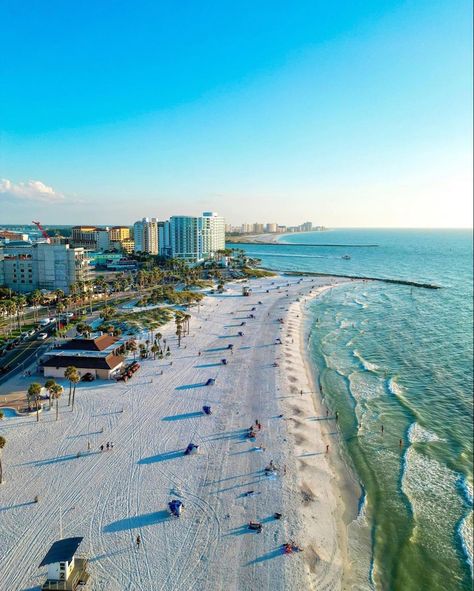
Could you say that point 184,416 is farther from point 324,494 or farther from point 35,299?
point 35,299

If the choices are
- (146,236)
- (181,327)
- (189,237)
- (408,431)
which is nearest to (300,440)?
(408,431)

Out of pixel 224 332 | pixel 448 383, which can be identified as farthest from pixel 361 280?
pixel 448 383

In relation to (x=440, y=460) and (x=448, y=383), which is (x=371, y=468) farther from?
(x=448, y=383)

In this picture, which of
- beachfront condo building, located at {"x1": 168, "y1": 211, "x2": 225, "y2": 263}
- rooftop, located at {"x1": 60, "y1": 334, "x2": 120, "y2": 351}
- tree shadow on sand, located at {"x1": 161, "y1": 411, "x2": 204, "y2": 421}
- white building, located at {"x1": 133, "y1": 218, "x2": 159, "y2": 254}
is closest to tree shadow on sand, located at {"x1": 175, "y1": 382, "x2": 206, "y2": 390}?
tree shadow on sand, located at {"x1": 161, "y1": 411, "x2": 204, "y2": 421}

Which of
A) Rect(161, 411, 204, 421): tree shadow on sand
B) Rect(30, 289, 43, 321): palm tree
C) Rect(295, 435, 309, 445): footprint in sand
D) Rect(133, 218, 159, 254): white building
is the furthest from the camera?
Rect(133, 218, 159, 254): white building

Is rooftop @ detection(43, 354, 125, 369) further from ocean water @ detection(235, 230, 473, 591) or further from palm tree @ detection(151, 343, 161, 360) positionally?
ocean water @ detection(235, 230, 473, 591)

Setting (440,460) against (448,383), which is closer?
(440,460)
